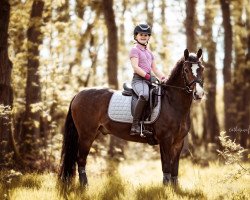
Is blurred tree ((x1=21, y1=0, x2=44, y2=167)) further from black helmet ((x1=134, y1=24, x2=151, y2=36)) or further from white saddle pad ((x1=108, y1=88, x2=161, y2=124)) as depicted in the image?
black helmet ((x1=134, y1=24, x2=151, y2=36))

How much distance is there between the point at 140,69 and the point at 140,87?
1.15 ft

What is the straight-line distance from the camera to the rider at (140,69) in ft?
24.7

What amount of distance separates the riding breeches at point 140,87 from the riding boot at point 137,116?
0.32ft

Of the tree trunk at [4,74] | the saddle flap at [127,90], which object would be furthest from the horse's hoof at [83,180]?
the tree trunk at [4,74]

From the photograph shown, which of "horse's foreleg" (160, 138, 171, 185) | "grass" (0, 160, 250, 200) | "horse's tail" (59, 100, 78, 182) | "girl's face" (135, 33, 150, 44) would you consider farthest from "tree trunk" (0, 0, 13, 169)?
"horse's foreleg" (160, 138, 171, 185)

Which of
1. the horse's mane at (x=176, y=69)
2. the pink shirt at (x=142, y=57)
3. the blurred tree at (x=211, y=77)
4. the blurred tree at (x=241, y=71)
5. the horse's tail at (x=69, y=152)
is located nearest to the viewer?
the horse's mane at (x=176, y=69)

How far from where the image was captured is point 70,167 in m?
8.23

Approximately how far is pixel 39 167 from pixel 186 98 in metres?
5.16

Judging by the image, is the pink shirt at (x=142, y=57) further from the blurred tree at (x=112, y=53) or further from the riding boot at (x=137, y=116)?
the blurred tree at (x=112, y=53)

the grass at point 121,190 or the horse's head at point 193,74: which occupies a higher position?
the horse's head at point 193,74

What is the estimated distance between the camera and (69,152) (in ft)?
27.6

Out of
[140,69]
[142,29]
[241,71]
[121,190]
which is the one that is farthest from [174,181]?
[241,71]

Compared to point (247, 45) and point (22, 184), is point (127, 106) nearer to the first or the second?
point (22, 184)

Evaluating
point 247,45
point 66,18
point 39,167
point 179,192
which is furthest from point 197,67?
point 247,45
